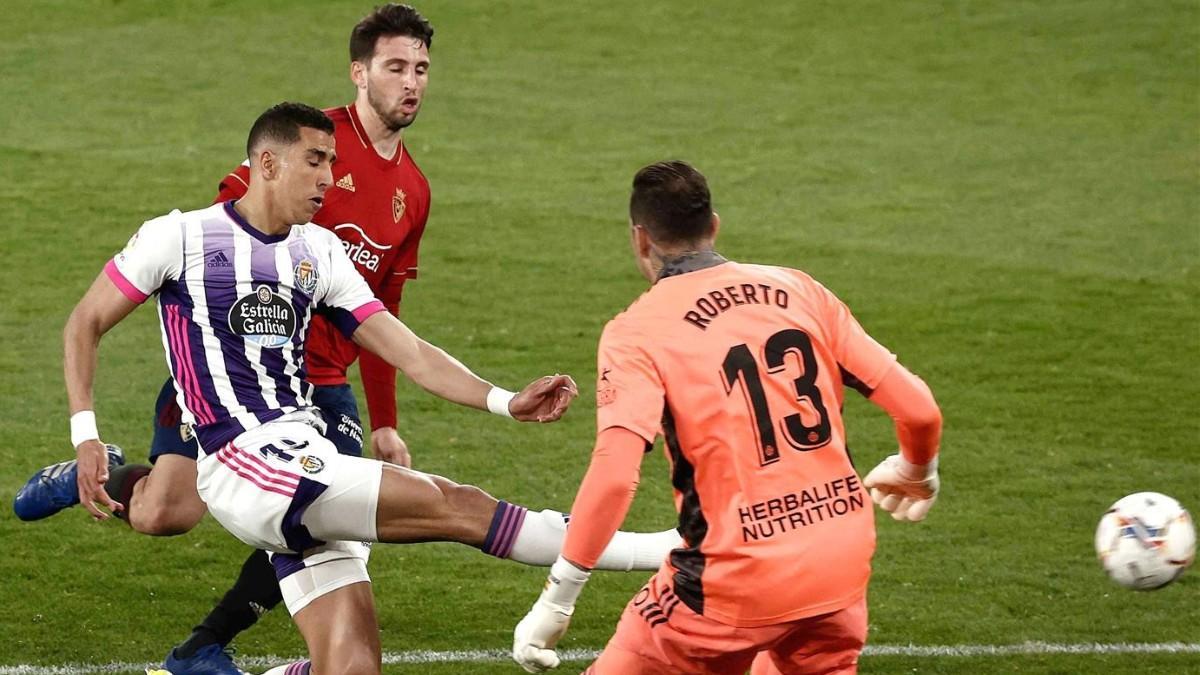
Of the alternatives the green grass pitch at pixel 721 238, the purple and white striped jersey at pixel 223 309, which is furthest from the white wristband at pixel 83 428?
the green grass pitch at pixel 721 238

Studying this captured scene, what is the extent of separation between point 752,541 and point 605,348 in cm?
62

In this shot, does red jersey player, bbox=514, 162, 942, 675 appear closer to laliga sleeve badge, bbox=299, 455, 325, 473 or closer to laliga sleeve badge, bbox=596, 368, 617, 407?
laliga sleeve badge, bbox=596, 368, 617, 407

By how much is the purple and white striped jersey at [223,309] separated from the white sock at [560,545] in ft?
2.80

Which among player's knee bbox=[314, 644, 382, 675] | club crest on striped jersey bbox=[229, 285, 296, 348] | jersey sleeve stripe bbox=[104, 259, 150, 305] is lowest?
player's knee bbox=[314, 644, 382, 675]

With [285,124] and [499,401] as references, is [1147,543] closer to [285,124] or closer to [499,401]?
[499,401]

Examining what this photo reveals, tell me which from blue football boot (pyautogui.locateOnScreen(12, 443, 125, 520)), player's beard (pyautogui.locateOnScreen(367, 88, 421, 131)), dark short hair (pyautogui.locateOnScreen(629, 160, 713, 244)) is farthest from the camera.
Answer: player's beard (pyautogui.locateOnScreen(367, 88, 421, 131))

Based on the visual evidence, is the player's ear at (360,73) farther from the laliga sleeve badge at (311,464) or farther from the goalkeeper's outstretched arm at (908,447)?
the goalkeeper's outstretched arm at (908,447)

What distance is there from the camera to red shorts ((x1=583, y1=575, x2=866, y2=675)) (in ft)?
14.3

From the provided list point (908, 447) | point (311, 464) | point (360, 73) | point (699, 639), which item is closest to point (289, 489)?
point (311, 464)

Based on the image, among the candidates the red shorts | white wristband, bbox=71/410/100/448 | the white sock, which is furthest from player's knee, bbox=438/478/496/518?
white wristband, bbox=71/410/100/448

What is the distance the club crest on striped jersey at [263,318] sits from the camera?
17.6 ft

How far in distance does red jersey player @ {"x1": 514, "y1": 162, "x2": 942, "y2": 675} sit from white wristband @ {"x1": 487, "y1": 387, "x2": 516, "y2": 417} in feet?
3.81

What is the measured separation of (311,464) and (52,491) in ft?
5.91

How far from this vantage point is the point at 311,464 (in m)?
5.21
